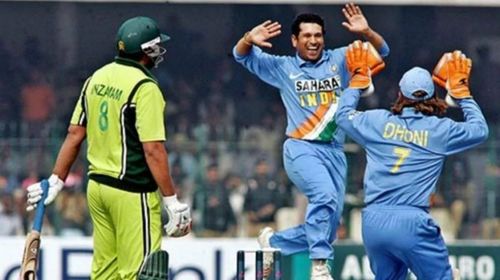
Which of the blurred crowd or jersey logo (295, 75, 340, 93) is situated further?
the blurred crowd

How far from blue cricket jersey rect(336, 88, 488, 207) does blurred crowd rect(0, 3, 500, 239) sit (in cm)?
649

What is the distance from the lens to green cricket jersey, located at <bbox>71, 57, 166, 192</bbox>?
11375mm

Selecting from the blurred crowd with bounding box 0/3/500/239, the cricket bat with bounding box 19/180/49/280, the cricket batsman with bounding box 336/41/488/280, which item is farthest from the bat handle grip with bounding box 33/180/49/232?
the blurred crowd with bounding box 0/3/500/239

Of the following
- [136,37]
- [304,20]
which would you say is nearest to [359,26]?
[304,20]

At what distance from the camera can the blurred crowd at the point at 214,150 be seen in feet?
60.5

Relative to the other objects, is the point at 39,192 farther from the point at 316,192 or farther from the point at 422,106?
the point at 422,106

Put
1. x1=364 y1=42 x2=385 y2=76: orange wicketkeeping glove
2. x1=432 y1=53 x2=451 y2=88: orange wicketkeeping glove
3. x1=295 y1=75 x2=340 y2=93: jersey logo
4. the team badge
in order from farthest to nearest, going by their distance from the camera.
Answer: x1=295 y1=75 x2=340 y2=93: jersey logo, x1=364 y1=42 x2=385 y2=76: orange wicketkeeping glove, x1=432 y1=53 x2=451 y2=88: orange wicketkeeping glove, the team badge

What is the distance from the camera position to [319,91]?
13.2m

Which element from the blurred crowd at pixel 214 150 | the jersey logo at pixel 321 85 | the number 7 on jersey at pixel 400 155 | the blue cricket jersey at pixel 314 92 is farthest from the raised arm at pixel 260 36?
the blurred crowd at pixel 214 150

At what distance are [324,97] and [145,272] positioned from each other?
2398 millimetres

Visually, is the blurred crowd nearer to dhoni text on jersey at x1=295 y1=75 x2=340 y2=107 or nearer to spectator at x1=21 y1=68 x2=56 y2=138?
spectator at x1=21 y1=68 x2=56 y2=138

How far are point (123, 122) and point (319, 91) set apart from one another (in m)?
2.11

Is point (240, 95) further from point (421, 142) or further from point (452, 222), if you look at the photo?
point (421, 142)

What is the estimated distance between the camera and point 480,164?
62.1 feet
